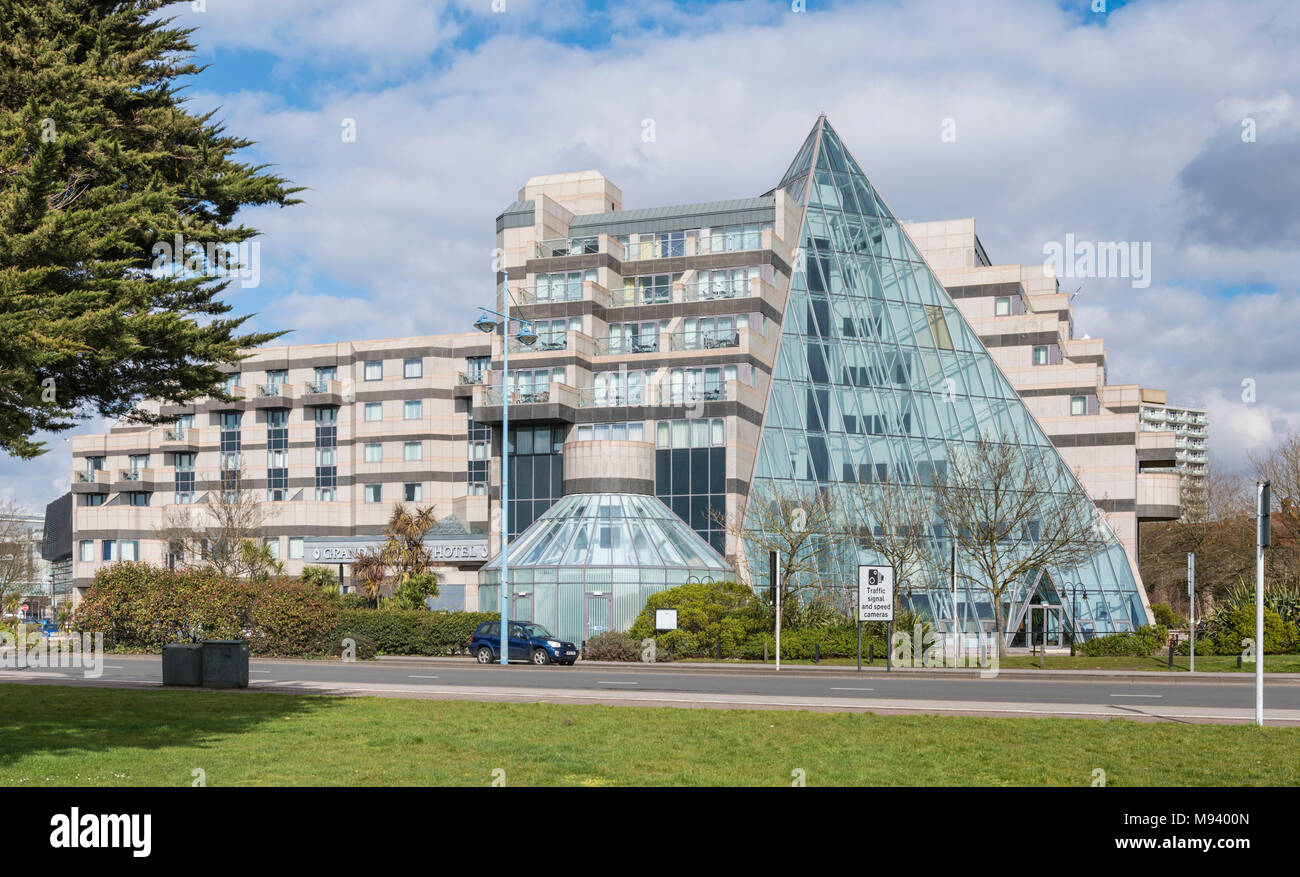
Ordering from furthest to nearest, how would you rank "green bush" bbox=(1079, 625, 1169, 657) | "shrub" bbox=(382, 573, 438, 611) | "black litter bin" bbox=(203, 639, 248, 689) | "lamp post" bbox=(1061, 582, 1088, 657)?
"lamp post" bbox=(1061, 582, 1088, 657), "shrub" bbox=(382, 573, 438, 611), "green bush" bbox=(1079, 625, 1169, 657), "black litter bin" bbox=(203, 639, 248, 689)

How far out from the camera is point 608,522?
171ft

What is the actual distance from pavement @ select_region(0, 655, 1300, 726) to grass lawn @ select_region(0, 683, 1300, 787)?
263 centimetres

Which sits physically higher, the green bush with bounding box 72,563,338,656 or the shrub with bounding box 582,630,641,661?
the green bush with bounding box 72,563,338,656

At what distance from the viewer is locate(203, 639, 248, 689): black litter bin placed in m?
25.3

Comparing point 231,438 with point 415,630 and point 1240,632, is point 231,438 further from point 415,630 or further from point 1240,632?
point 1240,632

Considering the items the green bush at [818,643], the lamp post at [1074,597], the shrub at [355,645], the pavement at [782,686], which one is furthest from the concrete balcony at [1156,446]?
the shrub at [355,645]

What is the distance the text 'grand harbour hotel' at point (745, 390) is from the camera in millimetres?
54281

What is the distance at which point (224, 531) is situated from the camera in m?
67.0

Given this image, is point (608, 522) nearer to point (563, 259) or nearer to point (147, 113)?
point (563, 259)

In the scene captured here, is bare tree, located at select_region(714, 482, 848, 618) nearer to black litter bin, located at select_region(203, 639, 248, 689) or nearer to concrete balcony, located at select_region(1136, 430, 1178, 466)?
black litter bin, located at select_region(203, 639, 248, 689)

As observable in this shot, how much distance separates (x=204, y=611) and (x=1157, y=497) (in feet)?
168

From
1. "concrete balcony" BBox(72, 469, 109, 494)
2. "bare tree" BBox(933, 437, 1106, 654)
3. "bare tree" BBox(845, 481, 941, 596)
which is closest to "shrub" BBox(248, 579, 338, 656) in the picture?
"bare tree" BBox(845, 481, 941, 596)

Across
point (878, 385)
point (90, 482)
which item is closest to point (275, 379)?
point (90, 482)
